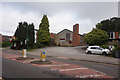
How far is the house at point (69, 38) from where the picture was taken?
1756 inches

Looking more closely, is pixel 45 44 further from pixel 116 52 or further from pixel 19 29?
pixel 116 52

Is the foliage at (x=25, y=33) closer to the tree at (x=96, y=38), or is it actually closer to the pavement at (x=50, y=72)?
the tree at (x=96, y=38)

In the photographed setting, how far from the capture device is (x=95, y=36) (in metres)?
31.0

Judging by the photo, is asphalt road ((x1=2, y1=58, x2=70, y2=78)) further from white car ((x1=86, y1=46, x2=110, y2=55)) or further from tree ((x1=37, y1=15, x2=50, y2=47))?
tree ((x1=37, y1=15, x2=50, y2=47))

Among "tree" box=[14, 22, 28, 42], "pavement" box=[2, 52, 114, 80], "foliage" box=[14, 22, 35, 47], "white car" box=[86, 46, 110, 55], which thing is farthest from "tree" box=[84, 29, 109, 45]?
"pavement" box=[2, 52, 114, 80]


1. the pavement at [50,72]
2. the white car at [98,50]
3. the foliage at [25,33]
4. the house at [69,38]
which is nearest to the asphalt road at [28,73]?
the pavement at [50,72]

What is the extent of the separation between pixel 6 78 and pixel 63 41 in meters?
42.3

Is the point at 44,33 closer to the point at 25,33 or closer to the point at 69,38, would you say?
the point at 25,33

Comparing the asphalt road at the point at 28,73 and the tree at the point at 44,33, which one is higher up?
the tree at the point at 44,33

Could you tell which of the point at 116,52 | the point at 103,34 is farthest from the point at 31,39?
the point at 116,52

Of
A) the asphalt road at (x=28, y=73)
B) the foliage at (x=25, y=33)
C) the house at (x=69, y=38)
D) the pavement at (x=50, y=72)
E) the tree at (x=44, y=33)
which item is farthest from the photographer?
the house at (x=69, y=38)

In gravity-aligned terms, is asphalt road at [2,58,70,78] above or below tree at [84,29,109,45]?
below

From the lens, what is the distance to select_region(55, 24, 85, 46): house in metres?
44.6

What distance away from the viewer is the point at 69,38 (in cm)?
4688
